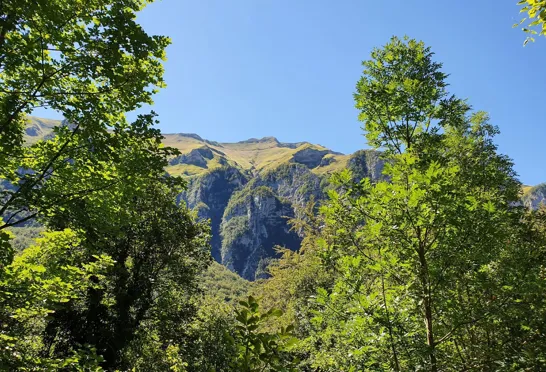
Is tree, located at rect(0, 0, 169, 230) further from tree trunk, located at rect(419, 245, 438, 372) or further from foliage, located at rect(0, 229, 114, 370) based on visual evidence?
tree trunk, located at rect(419, 245, 438, 372)

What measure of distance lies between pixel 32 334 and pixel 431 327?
2088 centimetres

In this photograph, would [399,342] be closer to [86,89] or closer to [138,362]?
[86,89]

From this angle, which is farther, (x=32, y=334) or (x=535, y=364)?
(x=32, y=334)

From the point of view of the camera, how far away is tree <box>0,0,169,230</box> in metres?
5.56

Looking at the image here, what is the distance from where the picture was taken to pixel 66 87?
6.88 m

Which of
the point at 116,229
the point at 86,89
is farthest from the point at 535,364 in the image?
the point at 86,89

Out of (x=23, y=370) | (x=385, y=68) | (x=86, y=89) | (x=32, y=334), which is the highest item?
(x=385, y=68)

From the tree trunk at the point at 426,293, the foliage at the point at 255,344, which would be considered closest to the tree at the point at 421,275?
the tree trunk at the point at 426,293

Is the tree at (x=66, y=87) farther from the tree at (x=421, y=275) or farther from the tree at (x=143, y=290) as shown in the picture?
the tree at (x=143, y=290)

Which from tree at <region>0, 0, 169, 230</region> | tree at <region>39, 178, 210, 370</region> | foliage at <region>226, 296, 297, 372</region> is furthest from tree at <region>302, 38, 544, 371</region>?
tree at <region>39, 178, 210, 370</region>

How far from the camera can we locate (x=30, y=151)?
6863 mm

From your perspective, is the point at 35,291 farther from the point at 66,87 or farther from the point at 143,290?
the point at 143,290

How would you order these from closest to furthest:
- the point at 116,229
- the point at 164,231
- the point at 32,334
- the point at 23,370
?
1. the point at 23,370
2. the point at 116,229
3. the point at 32,334
4. the point at 164,231

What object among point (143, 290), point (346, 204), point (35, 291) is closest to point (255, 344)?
point (346, 204)
